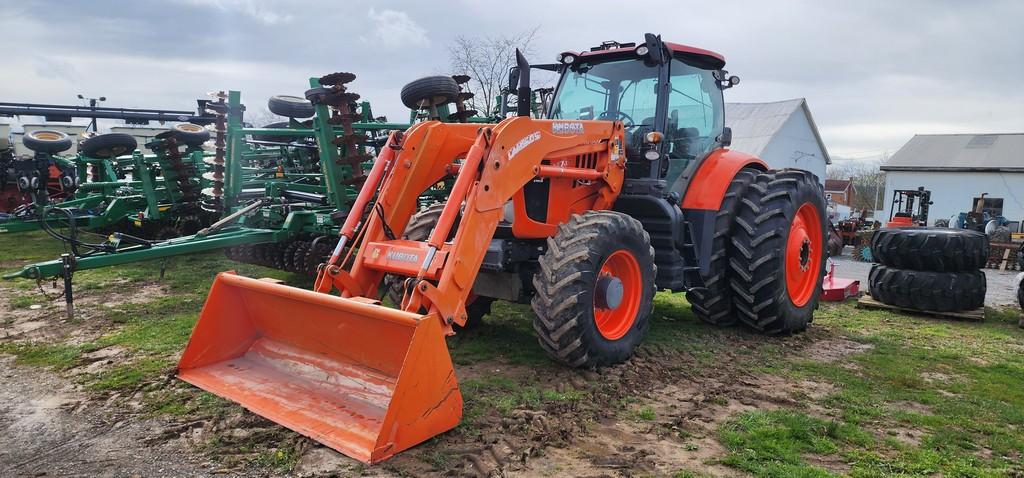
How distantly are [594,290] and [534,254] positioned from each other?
32.0 inches

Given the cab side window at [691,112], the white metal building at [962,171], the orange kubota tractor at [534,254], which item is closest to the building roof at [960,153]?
the white metal building at [962,171]

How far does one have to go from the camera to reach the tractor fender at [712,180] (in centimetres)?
595

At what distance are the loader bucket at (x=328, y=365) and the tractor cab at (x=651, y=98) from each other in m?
2.97

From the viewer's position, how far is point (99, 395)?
4348mm

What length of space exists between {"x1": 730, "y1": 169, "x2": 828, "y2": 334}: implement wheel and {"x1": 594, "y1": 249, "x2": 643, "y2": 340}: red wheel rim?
4.65 feet

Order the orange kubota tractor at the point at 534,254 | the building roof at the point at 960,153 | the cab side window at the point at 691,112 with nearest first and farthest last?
the orange kubota tractor at the point at 534,254 → the cab side window at the point at 691,112 → the building roof at the point at 960,153

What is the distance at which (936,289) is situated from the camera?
7754 millimetres

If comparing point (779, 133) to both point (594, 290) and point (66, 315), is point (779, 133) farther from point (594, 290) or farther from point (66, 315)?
point (66, 315)

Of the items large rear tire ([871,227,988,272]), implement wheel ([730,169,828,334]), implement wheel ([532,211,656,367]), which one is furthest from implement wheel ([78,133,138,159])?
large rear tire ([871,227,988,272])

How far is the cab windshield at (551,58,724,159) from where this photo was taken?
19.8 feet

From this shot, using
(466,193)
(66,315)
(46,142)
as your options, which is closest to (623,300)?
(466,193)

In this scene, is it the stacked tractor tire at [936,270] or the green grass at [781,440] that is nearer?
the green grass at [781,440]

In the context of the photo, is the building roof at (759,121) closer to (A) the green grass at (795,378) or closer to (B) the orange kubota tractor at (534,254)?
(A) the green grass at (795,378)

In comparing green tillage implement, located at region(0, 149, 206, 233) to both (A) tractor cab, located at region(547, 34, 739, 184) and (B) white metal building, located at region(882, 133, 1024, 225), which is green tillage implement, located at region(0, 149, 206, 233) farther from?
(B) white metal building, located at region(882, 133, 1024, 225)
